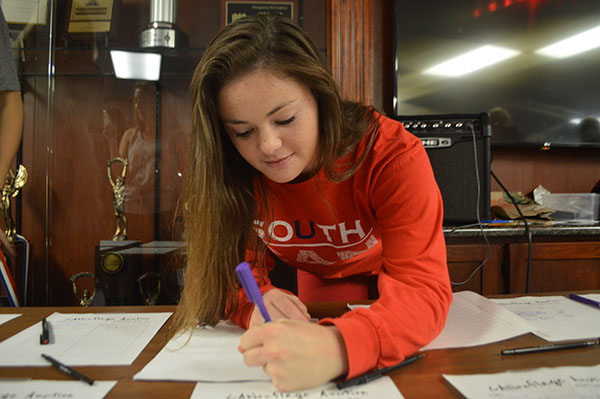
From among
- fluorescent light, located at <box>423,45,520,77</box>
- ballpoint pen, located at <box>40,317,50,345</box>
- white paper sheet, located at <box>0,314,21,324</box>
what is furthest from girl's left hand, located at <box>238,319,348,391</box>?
fluorescent light, located at <box>423,45,520,77</box>

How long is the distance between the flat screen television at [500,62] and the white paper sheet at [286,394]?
5.16 feet

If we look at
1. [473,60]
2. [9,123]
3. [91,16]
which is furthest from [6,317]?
[473,60]

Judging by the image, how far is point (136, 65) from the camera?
6.40 ft

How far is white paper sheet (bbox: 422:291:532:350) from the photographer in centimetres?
53

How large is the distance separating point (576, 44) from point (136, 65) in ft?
6.59

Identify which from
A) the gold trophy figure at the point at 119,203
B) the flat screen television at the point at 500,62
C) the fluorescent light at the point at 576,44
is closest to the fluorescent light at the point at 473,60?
the flat screen television at the point at 500,62

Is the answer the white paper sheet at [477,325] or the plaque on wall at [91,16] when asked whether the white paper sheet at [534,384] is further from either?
the plaque on wall at [91,16]

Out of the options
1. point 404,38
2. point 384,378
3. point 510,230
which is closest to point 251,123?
point 384,378

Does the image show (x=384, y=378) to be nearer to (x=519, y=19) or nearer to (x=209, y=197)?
(x=209, y=197)

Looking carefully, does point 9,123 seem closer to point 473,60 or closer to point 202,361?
point 202,361

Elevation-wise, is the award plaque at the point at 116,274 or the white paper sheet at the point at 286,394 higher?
the white paper sheet at the point at 286,394

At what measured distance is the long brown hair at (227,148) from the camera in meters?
0.62

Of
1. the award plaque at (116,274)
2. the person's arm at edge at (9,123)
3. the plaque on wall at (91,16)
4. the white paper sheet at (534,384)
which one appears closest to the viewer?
the white paper sheet at (534,384)

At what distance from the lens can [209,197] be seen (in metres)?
0.69
